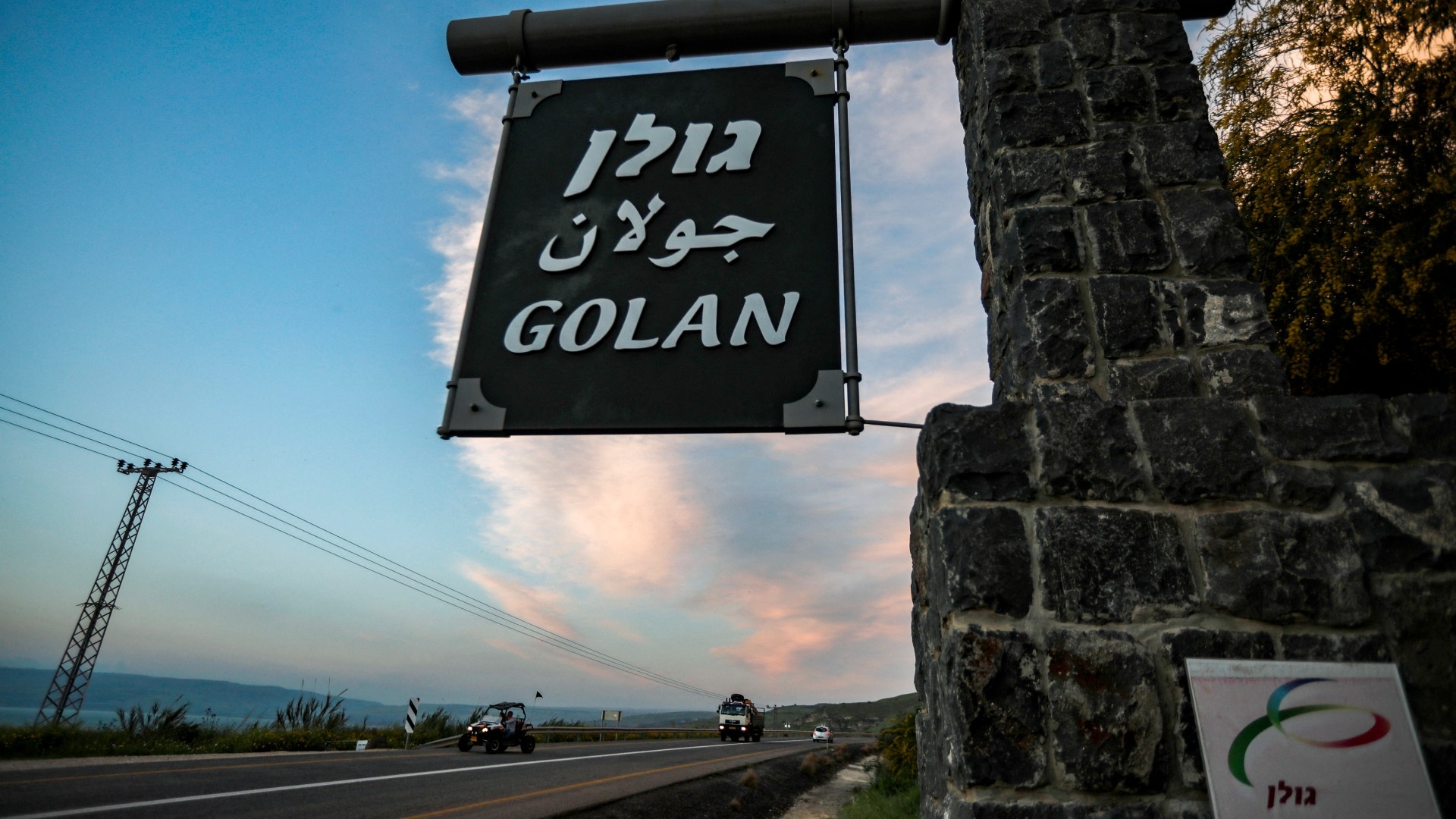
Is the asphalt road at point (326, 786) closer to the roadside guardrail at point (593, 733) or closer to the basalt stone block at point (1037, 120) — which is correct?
the roadside guardrail at point (593, 733)

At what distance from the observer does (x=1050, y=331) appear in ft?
7.68

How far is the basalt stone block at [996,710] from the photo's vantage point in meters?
1.81

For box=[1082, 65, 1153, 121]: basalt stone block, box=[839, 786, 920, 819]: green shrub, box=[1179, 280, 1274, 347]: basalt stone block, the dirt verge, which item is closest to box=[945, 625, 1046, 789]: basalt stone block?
box=[1179, 280, 1274, 347]: basalt stone block

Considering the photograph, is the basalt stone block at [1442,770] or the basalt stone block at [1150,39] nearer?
the basalt stone block at [1442,770]

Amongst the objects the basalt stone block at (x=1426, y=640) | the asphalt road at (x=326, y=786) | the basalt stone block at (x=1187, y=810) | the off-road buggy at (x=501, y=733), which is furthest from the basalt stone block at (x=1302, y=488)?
the off-road buggy at (x=501, y=733)

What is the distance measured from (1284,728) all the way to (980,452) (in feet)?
3.22

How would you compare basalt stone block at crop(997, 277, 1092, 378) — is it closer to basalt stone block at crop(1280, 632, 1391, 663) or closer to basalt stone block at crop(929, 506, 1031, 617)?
basalt stone block at crop(929, 506, 1031, 617)

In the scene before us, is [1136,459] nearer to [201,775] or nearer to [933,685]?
[933,685]

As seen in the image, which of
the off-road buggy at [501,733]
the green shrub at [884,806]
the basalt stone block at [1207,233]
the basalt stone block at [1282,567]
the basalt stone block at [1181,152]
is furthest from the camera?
the off-road buggy at [501,733]

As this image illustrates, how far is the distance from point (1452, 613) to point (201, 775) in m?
13.2

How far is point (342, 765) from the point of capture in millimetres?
12602

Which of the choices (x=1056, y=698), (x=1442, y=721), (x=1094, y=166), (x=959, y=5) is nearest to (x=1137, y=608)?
(x=1056, y=698)

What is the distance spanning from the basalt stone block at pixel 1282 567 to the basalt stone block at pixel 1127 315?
0.57 m

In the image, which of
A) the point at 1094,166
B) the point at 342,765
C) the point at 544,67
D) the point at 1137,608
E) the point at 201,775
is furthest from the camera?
the point at 342,765
